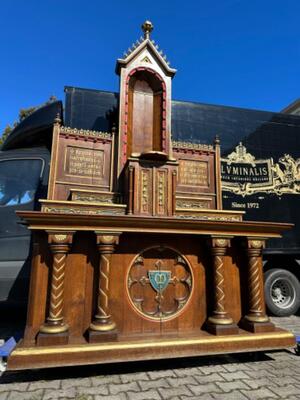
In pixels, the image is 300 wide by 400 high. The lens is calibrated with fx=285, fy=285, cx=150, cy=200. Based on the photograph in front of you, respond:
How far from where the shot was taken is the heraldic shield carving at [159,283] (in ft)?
13.1

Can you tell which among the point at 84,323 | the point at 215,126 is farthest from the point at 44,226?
the point at 215,126

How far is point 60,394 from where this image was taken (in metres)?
2.88

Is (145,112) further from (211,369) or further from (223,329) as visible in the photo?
(211,369)

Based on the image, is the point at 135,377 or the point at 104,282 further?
the point at 104,282

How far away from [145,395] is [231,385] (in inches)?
38.3

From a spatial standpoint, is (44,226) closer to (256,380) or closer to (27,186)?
(27,186)

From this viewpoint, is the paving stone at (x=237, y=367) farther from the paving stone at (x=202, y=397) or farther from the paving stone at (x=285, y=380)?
the paving stone at (x=202, y=397)

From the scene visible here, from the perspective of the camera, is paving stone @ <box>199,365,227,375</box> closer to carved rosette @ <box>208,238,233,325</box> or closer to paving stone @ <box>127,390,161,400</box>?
carved rosette @ <box>208,238,233,325</box>

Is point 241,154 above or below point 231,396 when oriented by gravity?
above

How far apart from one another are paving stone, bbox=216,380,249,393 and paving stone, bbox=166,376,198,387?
276mm

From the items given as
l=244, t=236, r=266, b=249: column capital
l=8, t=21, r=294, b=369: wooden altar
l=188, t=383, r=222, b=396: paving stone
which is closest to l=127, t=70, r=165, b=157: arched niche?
l=8, t=21, r=294, b=369: wooden altar

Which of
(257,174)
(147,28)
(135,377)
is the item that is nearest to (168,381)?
(135,377)

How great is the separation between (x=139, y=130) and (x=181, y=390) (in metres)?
4.10

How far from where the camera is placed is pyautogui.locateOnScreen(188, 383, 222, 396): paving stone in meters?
2.96
